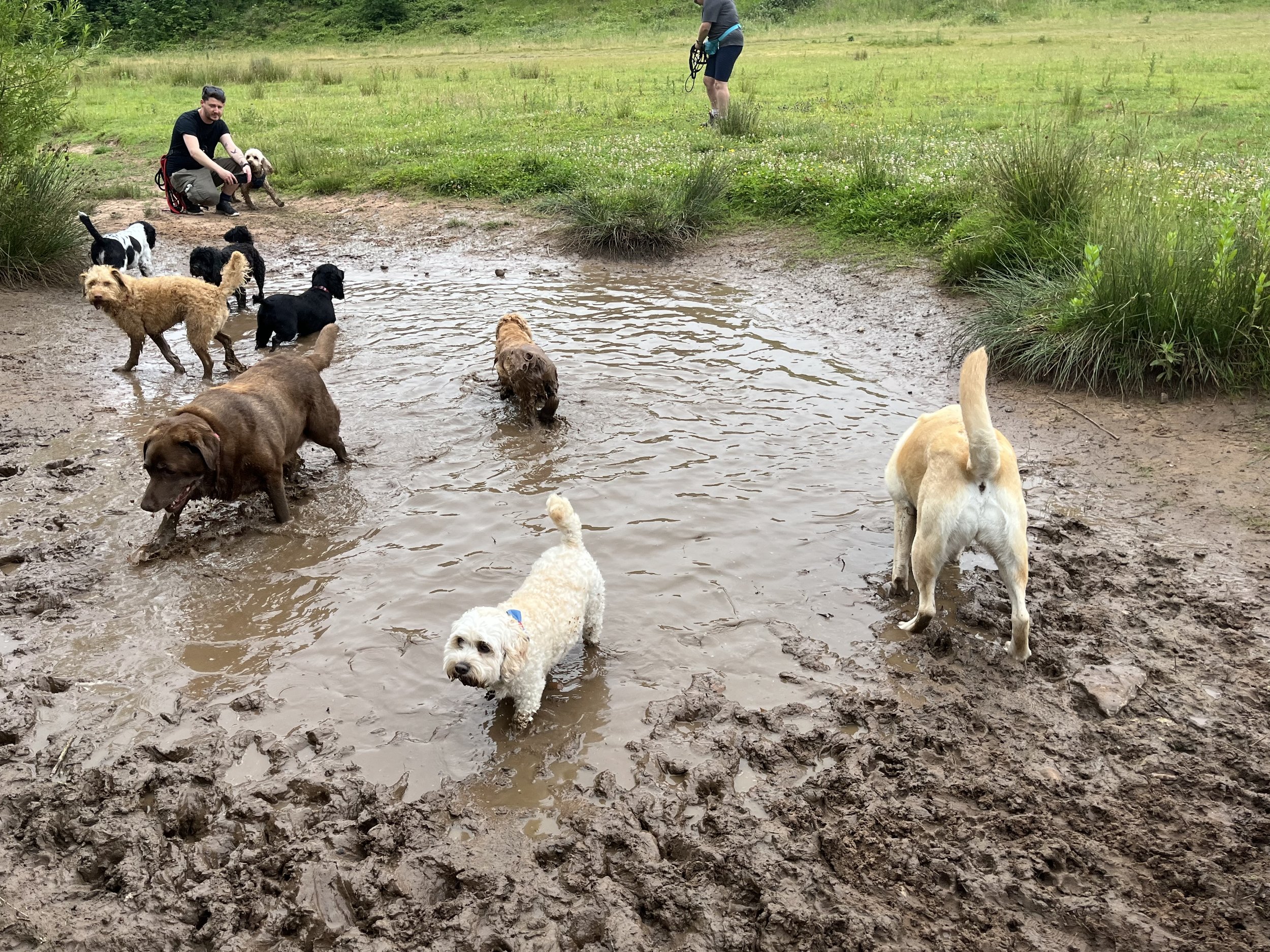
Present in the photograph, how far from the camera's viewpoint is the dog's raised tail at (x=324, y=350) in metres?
6.62

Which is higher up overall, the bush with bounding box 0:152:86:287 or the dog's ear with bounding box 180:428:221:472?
the bush with bounding box 0:152:86:287

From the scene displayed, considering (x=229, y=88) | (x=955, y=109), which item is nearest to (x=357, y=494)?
(x=955, y=109)

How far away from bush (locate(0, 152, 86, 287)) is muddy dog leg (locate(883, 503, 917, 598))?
33.8 feet

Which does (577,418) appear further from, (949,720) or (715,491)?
(949,720)

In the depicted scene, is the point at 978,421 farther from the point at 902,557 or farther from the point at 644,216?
the point at 644,216

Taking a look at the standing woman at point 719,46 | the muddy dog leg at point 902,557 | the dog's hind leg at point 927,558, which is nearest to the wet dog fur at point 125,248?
the muddy dog leg at point 902,557

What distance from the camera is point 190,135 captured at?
1359 cm

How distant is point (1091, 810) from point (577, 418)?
4.80 metres

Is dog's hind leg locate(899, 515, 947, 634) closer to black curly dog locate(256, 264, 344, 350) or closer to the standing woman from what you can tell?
black curly dog locate(256, 264, 344, 350)

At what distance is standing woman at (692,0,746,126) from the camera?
15.7 m

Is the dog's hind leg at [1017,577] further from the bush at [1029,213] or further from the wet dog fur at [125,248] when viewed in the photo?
the wet dog fur at [125,248]

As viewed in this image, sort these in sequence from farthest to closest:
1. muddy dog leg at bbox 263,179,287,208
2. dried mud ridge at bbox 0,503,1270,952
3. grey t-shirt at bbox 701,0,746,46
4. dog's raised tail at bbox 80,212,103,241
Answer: grey t-shirt at bbox 701,0,746,46, muddy dog leg at bbox 263,179,287,208, dog's raised tail at bbox 80,212,103,241, dried mud ridge at bbox 0,503,1270,952

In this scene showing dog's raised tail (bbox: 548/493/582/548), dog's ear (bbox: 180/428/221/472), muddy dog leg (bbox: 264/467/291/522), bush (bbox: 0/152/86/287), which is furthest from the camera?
bush (bbox: 0/152/86/287)

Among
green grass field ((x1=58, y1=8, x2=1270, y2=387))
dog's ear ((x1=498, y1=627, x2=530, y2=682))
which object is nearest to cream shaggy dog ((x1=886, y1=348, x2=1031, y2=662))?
dog's ear ((x1=498, y1=627, x2=530, y2=682))
